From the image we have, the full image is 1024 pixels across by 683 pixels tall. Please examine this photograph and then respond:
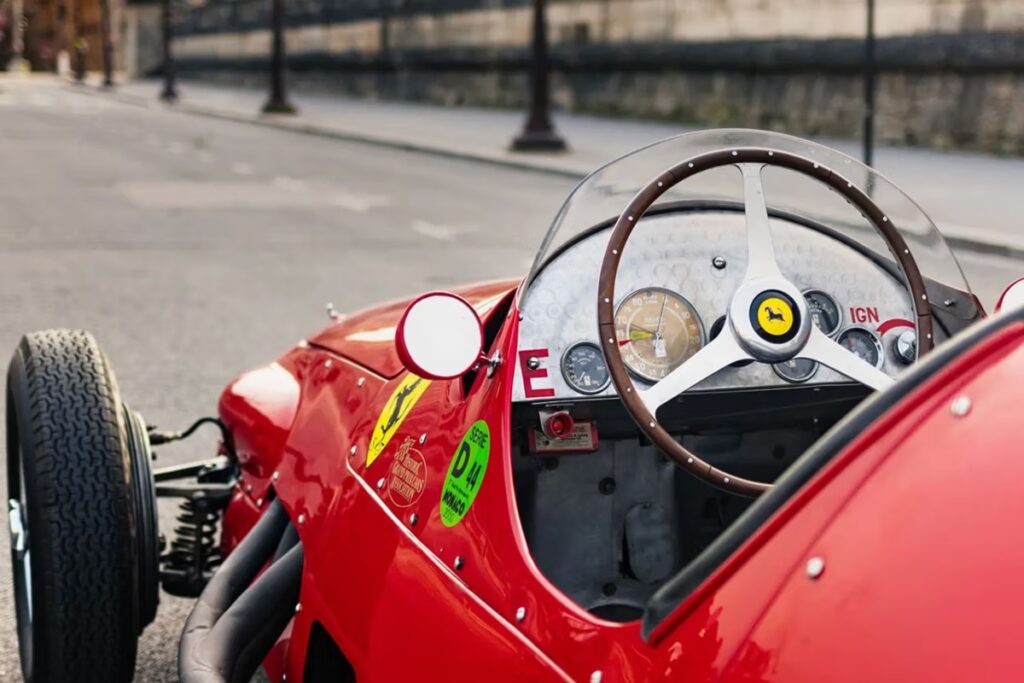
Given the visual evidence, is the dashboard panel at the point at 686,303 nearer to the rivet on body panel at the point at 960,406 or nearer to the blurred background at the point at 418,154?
the rivet on body panel at the point at 960,406

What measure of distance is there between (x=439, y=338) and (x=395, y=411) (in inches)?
17.1

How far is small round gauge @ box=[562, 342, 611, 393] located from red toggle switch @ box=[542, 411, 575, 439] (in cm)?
5

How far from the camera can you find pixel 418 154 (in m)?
23.9

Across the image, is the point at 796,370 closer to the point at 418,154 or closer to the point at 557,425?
the point at 557,425

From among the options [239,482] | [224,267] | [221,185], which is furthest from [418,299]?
[221,185]

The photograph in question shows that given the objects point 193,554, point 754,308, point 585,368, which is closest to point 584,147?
point 193,554

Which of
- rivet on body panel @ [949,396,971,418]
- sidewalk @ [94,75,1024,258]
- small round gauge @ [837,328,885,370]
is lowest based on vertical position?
sidewalk @ [94,75,1024,258]

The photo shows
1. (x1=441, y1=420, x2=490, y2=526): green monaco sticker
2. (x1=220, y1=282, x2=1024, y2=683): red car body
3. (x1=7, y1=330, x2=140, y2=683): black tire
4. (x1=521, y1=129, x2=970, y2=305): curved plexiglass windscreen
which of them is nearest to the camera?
(x1=220, y1=282, x2=1024, y2=683): red car body

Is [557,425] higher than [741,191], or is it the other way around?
[741,191]

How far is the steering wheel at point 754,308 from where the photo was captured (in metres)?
2.52

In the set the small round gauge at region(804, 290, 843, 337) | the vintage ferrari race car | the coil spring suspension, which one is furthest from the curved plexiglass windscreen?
the coil spring suspension

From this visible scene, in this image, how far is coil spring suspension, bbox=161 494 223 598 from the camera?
12.8 feet

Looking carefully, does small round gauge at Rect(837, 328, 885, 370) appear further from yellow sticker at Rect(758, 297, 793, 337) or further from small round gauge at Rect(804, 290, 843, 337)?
yellow sticker at Rect(758, 297, 793, 337)

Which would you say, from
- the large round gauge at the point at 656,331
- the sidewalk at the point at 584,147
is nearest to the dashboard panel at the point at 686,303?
the large round gauge at the point at 656,331
